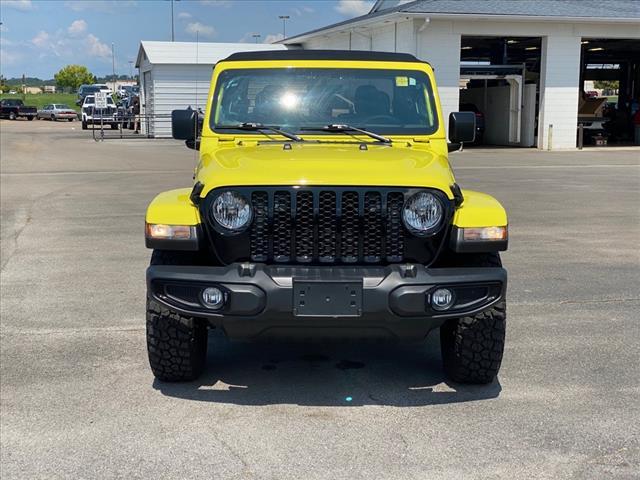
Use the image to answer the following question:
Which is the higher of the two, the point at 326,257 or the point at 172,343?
the point at 326,257

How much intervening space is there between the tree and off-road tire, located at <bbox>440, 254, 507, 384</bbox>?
14378 cm

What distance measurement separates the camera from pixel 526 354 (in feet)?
17.5

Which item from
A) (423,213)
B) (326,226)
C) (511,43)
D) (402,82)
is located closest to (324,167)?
(326,226)

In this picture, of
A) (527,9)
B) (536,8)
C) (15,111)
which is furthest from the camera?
(15,111)

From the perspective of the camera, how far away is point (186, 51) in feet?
116

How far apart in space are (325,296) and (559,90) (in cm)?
2555

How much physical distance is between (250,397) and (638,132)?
97.6 feet

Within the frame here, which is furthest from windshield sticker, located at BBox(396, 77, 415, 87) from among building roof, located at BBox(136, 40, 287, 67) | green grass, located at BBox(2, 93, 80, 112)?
green grass, located at BBox(2, 93, 80, 112)

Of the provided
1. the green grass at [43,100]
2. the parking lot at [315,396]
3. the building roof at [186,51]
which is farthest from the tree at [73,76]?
the parking lot at [315,396]

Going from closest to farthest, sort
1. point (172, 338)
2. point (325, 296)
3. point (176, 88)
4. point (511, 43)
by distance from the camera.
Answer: point (325, 296) < point (172, 338) < point (511, 43) < point (176, 88)

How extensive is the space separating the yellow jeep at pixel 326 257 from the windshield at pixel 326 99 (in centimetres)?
69

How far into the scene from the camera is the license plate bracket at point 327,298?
157 inches

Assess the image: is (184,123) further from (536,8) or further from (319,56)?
(536,8)

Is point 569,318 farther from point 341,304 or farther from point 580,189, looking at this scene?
point 580,189
